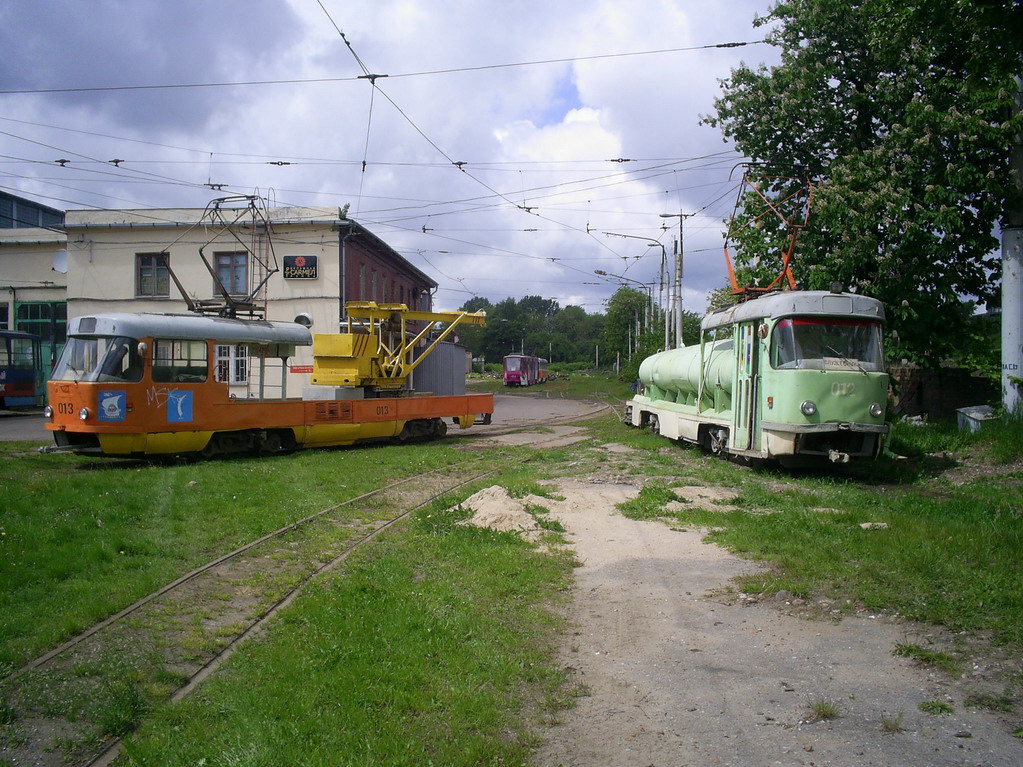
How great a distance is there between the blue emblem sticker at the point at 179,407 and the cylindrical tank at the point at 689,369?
34.2 ft

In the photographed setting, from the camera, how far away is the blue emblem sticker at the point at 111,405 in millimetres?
14344

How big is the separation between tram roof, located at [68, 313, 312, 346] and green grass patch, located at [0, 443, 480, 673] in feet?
8.20

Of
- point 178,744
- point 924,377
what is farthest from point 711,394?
point 178,744

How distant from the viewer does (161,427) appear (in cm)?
1519

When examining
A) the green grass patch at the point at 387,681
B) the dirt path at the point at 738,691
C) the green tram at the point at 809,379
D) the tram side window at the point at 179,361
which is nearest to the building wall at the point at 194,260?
the tram side window at the point at 179,361

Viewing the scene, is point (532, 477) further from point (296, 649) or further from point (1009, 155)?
point (1009, 155)

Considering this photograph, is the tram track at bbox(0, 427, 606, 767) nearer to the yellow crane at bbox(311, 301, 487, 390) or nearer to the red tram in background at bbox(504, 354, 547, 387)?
the yellow crane at bbox(311, 301, 487, 390)

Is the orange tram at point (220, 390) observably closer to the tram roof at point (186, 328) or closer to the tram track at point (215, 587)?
the tram roof at point (186, 328)

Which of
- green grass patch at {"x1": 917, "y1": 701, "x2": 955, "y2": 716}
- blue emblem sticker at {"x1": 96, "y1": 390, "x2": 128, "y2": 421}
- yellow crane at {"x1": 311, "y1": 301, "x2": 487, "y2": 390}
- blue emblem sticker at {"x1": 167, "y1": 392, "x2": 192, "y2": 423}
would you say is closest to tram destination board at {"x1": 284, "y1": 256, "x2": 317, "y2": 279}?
yellow crane at {"x1": 311, "y1": 301, "x2": 487, "y2": 390}

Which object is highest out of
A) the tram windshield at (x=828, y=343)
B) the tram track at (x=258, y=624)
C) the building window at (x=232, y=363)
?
the tram windshield at (x=828, y=343)

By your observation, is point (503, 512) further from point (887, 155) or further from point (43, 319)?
point (43, 319)

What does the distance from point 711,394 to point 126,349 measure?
11.4 metres

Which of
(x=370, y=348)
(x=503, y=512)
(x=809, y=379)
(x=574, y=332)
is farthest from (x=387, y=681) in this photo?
(x=574, y=332)

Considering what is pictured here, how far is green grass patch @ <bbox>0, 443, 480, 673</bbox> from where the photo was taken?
6.45 m
